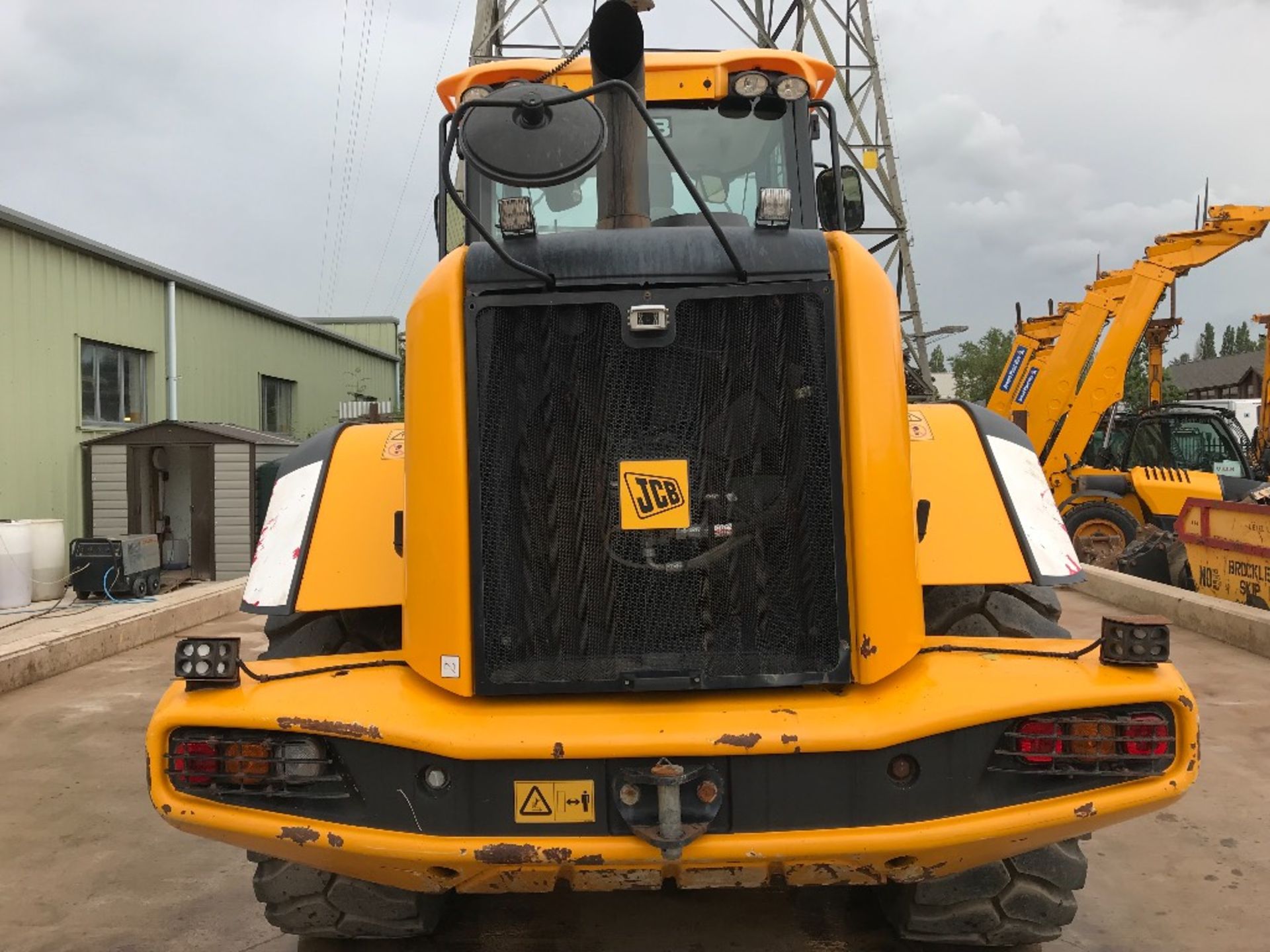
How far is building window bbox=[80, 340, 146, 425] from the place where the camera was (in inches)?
513

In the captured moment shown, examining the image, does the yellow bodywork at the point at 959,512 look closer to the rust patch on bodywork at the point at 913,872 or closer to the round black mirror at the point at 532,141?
the rust patch on bodywork at the point at 913,872

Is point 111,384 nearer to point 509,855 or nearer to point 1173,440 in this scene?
point 509,855

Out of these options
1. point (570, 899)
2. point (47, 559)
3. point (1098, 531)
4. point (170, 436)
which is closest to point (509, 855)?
point (570, 899)

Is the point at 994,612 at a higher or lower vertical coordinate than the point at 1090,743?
higher

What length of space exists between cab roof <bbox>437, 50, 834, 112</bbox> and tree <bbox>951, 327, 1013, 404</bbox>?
59296mm

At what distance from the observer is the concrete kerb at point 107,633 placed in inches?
276

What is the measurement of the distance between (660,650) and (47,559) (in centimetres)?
980

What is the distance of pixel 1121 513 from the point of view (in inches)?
491

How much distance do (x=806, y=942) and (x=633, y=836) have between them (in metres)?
1.22

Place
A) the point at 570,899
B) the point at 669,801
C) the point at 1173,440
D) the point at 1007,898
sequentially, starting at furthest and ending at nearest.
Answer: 1. the point at 1173,440
2. the point at 570,899
3. the point at 1007,898
4. the point at 669,801

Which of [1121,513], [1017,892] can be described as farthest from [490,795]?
[1121,513]

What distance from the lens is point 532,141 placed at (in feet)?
8.54

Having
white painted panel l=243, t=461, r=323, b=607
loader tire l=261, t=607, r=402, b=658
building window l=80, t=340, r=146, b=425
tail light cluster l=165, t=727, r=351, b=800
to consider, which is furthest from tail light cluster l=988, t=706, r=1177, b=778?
building window l=80, t=340, r=146, b=425

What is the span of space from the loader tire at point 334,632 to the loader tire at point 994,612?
1.67 meters
